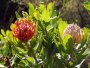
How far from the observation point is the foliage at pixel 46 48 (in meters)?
1.33

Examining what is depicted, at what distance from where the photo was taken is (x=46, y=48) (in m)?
1.46

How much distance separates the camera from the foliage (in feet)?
4.37

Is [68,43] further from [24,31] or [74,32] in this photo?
[24,31]

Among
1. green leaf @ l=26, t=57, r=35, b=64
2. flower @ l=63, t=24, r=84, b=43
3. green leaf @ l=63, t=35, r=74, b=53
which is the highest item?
flower @ l=63, t=24, r=84, b=43

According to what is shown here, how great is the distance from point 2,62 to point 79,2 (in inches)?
172

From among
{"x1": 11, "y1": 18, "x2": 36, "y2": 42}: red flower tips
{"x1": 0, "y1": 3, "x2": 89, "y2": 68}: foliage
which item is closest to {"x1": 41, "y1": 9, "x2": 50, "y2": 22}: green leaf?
{"x1": 0, "y1": 3, "x2": 89, "y2": 68}: foliage

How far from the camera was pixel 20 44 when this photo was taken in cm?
141

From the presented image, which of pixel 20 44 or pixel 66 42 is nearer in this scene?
pixel 66 42

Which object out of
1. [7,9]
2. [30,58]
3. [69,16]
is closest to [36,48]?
[30,58]

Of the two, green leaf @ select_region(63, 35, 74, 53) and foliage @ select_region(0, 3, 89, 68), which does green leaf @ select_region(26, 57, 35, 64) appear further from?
green leaf @ select_region(63, 35, 74, 53)

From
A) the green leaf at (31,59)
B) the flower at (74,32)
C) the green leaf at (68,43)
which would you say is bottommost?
the green leaf at (31,59)

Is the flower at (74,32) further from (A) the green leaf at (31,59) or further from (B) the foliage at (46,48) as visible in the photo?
(A) the green leaf at (31,59)

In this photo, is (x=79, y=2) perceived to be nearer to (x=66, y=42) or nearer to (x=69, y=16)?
(x=69, y=16)

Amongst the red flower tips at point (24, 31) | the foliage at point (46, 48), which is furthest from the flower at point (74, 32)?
the red flower tips at point (24, 31)
